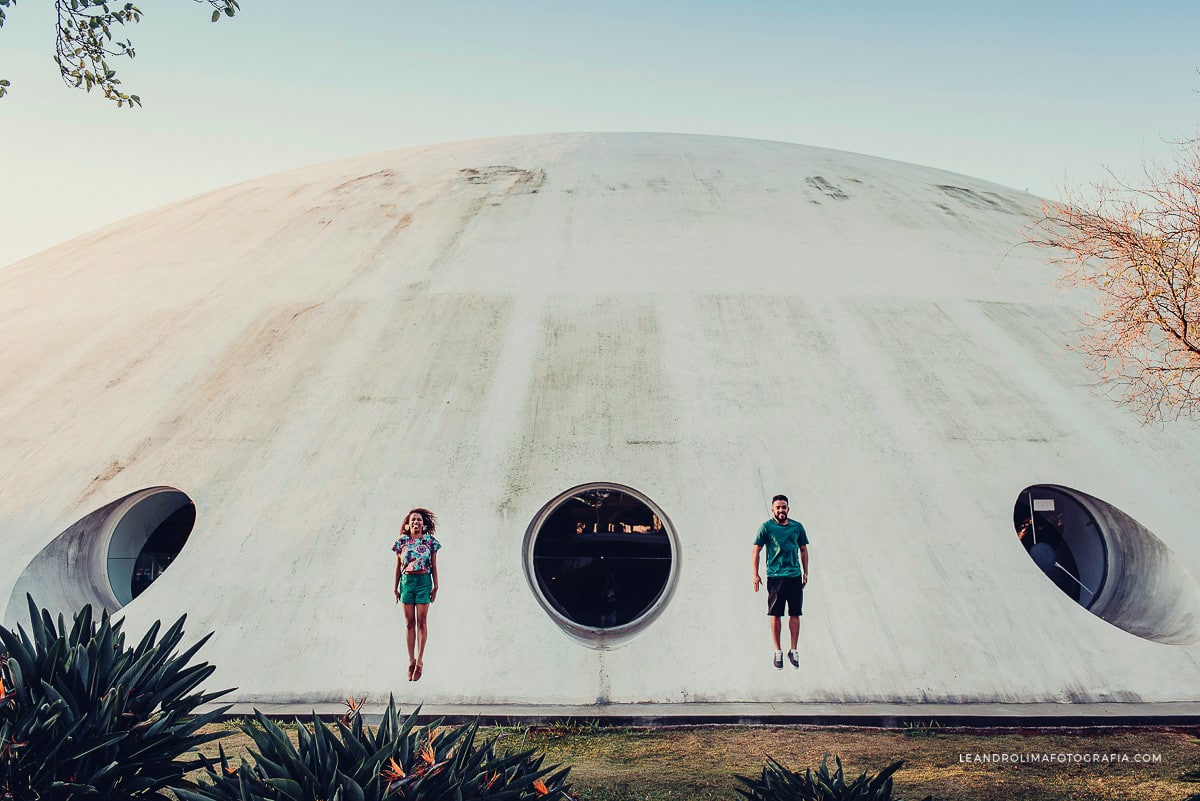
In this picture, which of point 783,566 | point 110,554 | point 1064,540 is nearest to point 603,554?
point 783,566

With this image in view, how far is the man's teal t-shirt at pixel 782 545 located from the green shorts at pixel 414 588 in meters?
3.53

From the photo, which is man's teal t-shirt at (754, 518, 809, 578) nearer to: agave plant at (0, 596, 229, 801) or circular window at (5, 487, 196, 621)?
agave plant at (0, 596, 229, 801)

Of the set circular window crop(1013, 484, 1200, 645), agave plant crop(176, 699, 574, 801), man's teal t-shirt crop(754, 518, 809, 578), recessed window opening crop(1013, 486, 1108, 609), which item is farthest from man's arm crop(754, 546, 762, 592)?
agave plant crop(176, 699, 574, 801)

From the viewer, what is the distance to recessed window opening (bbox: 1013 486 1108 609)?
32.8ft

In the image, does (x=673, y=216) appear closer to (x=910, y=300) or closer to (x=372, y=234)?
(x=910, y=300)

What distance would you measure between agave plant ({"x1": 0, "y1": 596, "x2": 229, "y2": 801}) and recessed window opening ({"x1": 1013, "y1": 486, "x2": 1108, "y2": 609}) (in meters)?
9.14

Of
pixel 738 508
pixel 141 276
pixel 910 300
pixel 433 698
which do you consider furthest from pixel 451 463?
pixel 141 276

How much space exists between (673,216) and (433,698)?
9493 millimetres

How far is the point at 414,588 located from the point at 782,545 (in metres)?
3.89

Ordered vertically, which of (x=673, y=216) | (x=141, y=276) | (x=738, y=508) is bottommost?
(x=738, y=508)

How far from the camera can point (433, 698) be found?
798 centimetres

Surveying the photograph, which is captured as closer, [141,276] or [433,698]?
[433,698]

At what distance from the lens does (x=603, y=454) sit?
378 inches

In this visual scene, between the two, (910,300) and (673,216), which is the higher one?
(673,216)
